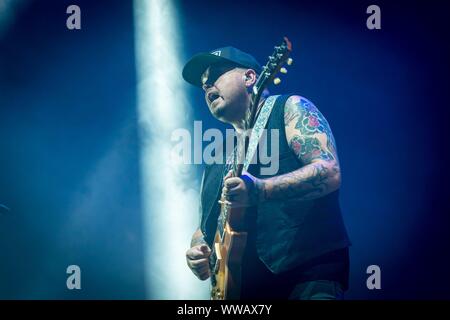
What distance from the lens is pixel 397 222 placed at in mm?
3307

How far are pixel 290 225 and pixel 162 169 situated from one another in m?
1.27

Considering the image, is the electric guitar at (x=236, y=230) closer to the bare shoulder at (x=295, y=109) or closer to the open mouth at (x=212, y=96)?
the bare shoulder at (x=295, y=109)

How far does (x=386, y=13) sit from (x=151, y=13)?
1448 mm

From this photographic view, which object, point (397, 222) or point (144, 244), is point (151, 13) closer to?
point (144, 244)

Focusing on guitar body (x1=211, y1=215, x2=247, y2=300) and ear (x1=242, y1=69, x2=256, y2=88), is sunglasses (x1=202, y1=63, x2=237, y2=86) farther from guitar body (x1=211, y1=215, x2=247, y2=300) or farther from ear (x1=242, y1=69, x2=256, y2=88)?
guitar body (x1=211, y1=215, x2=247, y2=300)

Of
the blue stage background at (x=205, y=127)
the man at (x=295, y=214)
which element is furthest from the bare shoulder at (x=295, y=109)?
the blue stage background at (x=205, y=127)

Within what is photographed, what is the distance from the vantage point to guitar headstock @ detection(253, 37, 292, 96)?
2434 mm

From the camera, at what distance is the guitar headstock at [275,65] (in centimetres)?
243

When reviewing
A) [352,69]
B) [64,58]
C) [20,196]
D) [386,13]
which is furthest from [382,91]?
[20,196]

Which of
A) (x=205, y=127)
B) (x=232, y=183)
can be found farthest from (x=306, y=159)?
(x=205, y=127)

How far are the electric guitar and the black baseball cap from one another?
1.53 feet

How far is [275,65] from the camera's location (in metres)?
2.49

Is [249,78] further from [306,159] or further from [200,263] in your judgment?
[200,263]

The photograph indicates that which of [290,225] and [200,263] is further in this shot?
[200,263]
